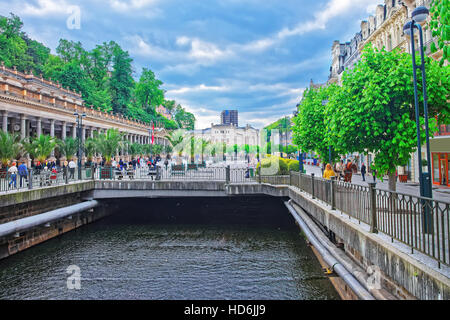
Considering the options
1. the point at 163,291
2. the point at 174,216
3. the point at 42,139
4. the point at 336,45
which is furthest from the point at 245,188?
the point at 336,45

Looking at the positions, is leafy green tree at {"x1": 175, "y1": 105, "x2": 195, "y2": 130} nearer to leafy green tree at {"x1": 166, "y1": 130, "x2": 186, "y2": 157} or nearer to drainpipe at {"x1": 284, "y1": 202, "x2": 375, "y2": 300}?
leafy green tree at {"x1": 166, "y1": 130, "x2": 186, "y2": 157}

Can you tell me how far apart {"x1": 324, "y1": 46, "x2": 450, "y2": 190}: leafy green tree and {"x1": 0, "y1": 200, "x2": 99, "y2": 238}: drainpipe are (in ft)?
45.1

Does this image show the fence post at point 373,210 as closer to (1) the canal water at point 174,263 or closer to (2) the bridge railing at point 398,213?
(2) the bridge railing at point 398,213

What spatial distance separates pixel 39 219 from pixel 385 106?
1562 centimetres

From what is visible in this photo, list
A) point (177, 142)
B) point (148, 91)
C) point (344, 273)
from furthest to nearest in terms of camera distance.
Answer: point (148, 91)
point (177, 142)
point (344, 273)

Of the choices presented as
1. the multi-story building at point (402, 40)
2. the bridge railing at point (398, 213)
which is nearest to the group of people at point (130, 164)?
the bridge railing at point (398, 213)

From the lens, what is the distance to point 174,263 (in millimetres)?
13141

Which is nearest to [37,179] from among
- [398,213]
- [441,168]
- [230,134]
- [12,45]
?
[398,213]

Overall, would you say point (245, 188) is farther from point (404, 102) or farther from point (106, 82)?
point (106, 82)

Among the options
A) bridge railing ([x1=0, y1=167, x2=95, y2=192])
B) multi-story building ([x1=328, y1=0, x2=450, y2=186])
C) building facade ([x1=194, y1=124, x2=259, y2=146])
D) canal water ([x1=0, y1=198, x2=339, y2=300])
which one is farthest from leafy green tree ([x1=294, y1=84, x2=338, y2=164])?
building facade ([x1=194, y1=124, x2=259, y2=146])

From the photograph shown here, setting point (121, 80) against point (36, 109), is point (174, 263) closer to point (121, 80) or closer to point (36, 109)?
point (36, 109)

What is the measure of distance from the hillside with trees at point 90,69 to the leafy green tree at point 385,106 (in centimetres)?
5932

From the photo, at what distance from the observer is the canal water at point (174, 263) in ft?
33.7
